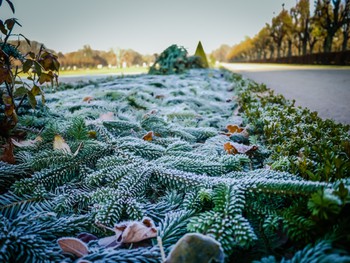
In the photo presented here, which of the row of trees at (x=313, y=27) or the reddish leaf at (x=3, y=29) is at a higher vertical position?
the row of trees at (x=313, y=27)

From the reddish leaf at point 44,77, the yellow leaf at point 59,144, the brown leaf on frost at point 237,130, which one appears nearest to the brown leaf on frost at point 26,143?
the yellow leaf at point 59,144

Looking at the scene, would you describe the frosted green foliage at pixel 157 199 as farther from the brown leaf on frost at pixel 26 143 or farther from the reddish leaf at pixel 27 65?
the reddish leaf at pixel 27 65

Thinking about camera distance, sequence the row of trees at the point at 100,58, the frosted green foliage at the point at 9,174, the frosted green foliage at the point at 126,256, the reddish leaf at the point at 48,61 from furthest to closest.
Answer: the row of trees at the point at 100,58, the reddish leaf at the point at 48,61, the frosted green foliage at the point at 9,174, the frosted green foliage at the point at 126,256

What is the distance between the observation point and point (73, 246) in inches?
25.3

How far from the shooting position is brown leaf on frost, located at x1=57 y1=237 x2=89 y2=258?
0.64 metres

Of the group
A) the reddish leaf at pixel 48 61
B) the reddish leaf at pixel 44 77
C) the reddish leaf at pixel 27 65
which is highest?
the reddish leaf at pixel 48 61

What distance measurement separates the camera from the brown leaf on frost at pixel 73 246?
0.64 meters

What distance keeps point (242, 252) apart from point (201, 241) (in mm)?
228

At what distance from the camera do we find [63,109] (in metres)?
2.36

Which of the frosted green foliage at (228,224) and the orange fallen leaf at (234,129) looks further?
the orange fallen leaf at (234,129)

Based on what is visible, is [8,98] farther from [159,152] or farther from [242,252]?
[242,252]

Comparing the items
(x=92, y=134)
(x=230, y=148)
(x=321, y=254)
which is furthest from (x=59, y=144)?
(x=321, y=254)

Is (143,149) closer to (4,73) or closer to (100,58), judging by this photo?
(4,73)

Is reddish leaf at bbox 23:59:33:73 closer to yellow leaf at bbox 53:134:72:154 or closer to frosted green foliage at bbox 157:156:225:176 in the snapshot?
yellow leaf at bbox 53:134:72:154
